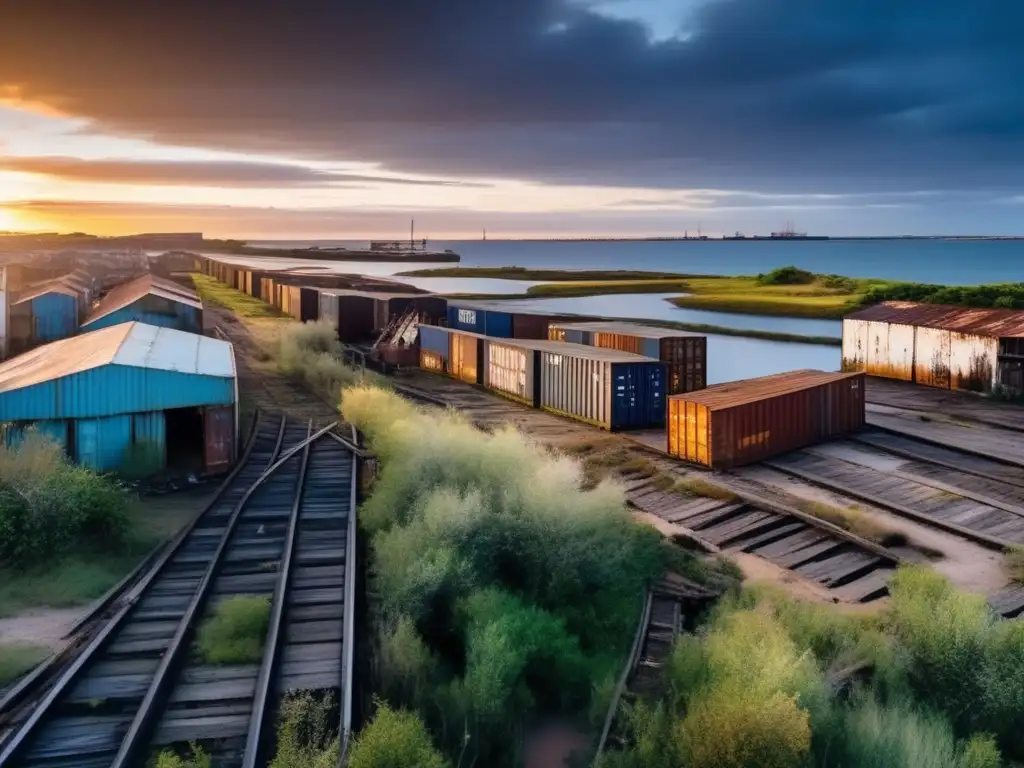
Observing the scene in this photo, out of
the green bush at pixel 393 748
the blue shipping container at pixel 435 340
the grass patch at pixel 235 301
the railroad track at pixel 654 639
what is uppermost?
the grass patch at pixel 235 301

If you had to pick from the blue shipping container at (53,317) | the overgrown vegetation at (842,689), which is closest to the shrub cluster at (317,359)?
the blue shipping container at (53,317)

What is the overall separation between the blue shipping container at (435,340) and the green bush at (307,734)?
31230 millimetres

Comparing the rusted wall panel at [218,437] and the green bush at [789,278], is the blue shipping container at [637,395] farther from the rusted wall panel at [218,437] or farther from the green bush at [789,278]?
the green bush at [789,278]

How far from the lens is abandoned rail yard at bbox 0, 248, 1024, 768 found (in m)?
11.3

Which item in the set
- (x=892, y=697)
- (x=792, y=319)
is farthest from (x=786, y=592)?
(x=792, y=319)

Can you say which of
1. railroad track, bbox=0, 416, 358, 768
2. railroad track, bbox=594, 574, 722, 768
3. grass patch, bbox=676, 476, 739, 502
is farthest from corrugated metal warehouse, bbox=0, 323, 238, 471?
railroad track, bbox=594, 574, 722, 768

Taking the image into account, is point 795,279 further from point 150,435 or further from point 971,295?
point 150,435

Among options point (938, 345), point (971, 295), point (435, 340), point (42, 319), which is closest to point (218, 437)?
point (435, 340)

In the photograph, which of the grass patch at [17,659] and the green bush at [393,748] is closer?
the green bush at [393,748]

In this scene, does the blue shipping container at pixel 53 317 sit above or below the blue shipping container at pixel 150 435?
above

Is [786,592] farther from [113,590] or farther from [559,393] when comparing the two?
[559,393]

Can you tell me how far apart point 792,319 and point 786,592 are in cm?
7015

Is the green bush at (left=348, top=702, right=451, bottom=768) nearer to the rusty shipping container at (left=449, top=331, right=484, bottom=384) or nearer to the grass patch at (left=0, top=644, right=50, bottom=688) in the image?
the grass patch at (left=0, top=644, right=50, bottom=688)

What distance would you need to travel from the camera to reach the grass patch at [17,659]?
12.7 metres
